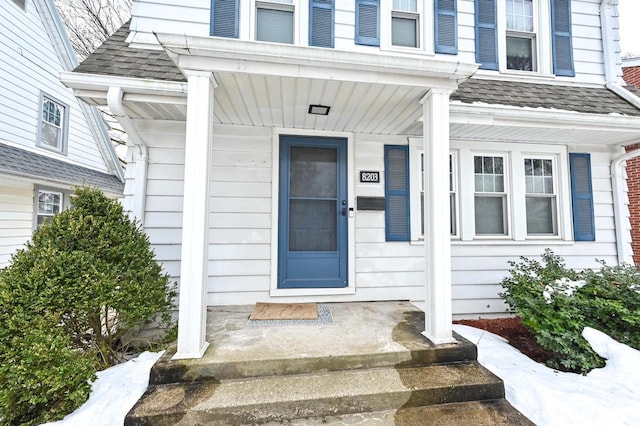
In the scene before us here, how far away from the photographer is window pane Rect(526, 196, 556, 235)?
13.6ft

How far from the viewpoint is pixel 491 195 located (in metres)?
4.06

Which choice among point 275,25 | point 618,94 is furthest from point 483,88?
point 275,25

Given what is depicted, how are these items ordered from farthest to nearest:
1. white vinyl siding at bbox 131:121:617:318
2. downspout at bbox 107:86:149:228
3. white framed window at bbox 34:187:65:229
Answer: white framed window at bbox 34:187:65:229, white vinyl siding at bbox 131:121:617:318, downspout at bbox 107:86:149:228

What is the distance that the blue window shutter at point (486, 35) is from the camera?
4051mm

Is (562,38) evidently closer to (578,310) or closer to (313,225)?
(578,310)

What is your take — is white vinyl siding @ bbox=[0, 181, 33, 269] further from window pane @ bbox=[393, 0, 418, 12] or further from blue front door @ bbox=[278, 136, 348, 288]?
window pane @ bbox=[393, 0, 418, 12]

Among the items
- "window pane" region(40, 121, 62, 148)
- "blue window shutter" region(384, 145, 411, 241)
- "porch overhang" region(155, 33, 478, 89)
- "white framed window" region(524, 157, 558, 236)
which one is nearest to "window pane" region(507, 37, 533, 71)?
"white framed window" region(524, 157, 558, 236)

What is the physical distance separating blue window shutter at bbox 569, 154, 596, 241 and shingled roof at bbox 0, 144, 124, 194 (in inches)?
267

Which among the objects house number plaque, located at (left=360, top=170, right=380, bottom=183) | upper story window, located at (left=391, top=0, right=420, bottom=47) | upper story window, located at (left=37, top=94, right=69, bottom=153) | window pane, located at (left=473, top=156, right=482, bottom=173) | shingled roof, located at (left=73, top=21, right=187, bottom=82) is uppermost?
upper story window, located at (left=391, top=0, right=420, bottom=47)

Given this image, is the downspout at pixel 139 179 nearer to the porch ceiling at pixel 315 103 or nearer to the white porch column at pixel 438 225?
the porch ceiling at pixel 315 103

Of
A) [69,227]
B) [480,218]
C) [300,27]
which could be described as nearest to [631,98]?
[480,218]

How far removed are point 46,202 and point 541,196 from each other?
9.13 m

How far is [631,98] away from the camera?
3891 millimetres

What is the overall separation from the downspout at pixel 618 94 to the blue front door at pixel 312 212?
3.96 metres
